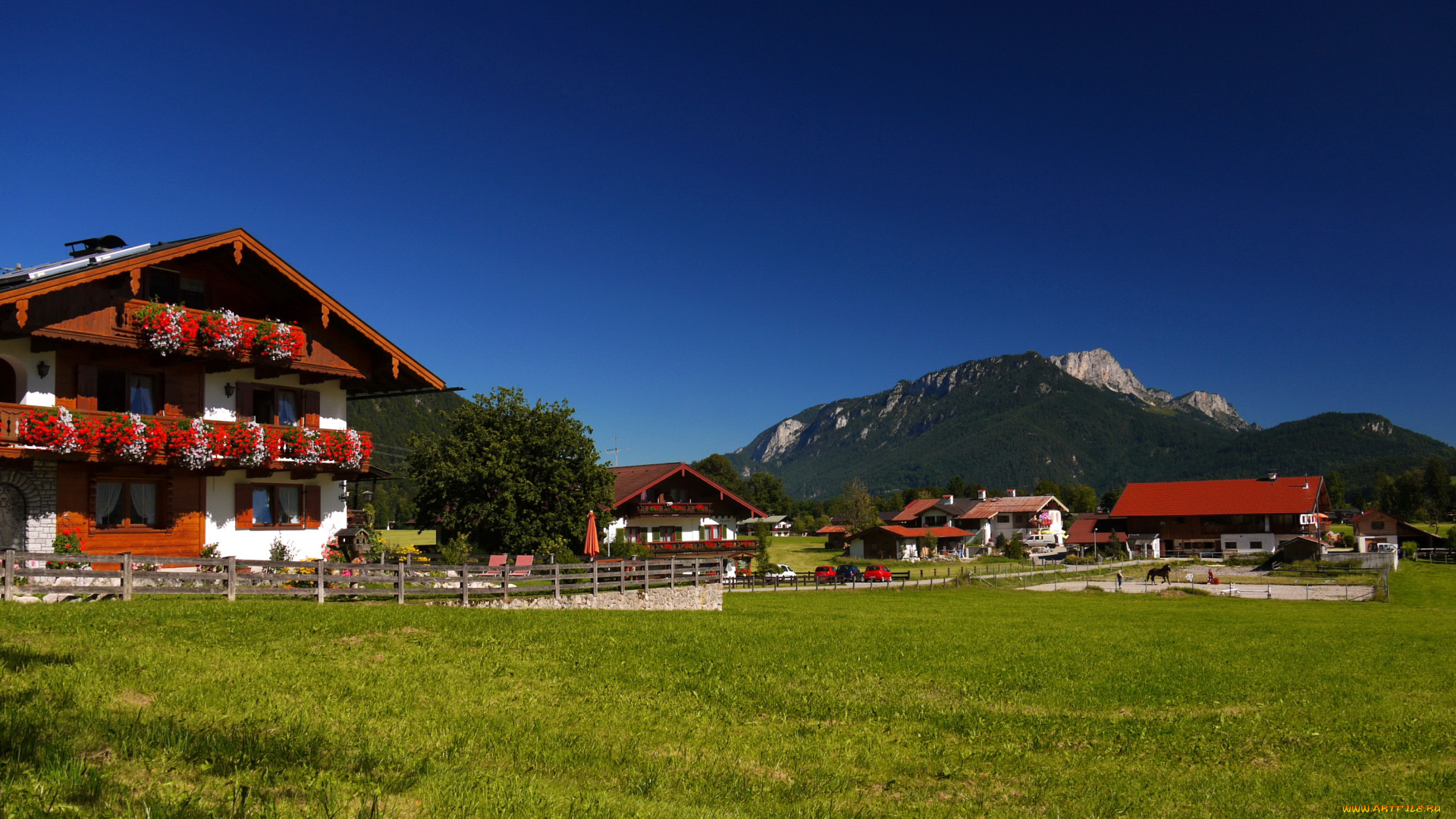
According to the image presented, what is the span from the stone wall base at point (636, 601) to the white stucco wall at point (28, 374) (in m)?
12.4

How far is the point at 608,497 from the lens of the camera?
40.8 meters

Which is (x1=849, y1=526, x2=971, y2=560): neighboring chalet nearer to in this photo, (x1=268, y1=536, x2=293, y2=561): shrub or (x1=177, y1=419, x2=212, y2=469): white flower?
(x1=268, y1=536, x2=293, y2=561): shrub

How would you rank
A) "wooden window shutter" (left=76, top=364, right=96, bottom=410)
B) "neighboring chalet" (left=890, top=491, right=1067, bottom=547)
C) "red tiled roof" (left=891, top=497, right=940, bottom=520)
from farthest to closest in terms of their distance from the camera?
"red tiled roof" (left=891, top=497, right=940, bottom=520) → "neighboring chalet" (left=890, top=491, right=1067, bottom=547) → "wooden window shutter" (left=76, top=364, right=96, bottom=410)

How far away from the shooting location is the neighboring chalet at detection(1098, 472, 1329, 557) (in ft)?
337

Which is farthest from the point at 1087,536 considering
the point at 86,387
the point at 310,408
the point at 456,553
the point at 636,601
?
the point at 86,387

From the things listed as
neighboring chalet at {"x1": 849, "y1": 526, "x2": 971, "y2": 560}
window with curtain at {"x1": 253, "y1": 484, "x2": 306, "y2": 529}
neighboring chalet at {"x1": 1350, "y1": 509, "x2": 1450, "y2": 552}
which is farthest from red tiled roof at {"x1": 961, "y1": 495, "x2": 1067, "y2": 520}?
window with curtain at {"x1": 253, "y1": 484, "x2": 306, "y2": 529}

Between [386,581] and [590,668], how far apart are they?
909 cm

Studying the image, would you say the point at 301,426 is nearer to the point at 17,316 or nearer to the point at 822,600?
the point at 17,316

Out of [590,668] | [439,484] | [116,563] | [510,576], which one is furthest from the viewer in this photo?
[439,484]

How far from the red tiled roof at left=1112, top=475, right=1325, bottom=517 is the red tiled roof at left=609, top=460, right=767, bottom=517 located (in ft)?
227

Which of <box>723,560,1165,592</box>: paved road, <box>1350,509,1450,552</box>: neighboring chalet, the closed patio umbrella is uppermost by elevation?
the closed patio umbrella

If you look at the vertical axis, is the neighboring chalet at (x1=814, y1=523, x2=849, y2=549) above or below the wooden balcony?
below

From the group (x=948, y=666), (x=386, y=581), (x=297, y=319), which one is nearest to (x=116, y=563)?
(x=386, y=581)

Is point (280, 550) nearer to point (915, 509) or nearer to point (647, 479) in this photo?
point (647, 479)
